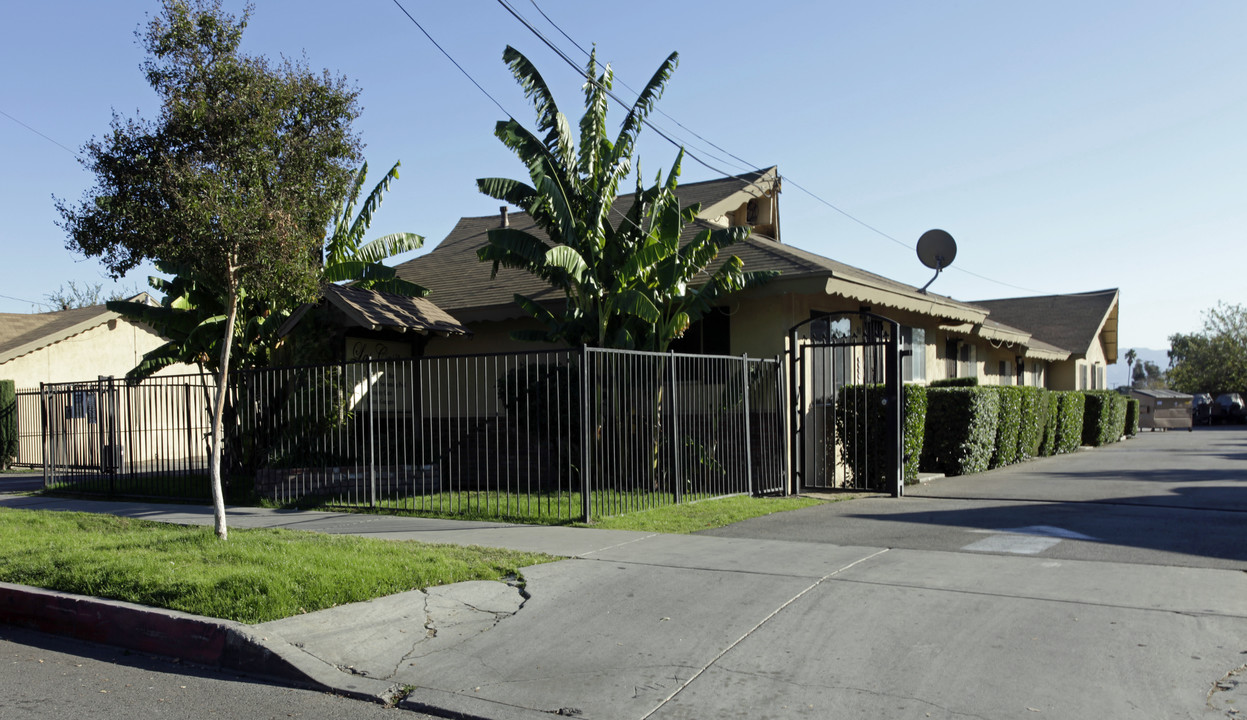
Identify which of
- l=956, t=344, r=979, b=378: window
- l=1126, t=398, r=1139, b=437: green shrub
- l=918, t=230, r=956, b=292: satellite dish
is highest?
l=918, t=230, r=956, b=292: satellite dish

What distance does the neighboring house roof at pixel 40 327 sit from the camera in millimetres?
24000

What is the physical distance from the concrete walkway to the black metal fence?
12.7 feet

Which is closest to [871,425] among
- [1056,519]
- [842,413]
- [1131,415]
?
[842,413]

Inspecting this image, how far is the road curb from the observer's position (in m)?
5.71

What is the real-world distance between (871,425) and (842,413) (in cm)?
52

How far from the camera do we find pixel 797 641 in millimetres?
5902

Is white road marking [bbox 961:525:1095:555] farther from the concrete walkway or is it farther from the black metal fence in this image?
the black metal fence

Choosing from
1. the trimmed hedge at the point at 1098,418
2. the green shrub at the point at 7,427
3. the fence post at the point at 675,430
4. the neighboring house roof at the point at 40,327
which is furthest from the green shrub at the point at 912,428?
the green shrub at the point at 7,427

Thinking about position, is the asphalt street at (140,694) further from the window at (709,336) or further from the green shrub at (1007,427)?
the green shrub at (1007,427)

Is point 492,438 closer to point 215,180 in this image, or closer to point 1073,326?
point 215,180

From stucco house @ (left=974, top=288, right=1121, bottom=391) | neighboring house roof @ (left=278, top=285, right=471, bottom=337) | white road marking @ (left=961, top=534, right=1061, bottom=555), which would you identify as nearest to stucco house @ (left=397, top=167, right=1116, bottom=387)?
neighboring house roof @ (left=278, top=285, right=471, bottom=337)

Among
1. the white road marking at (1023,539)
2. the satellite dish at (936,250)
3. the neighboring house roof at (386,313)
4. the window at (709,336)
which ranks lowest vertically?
the white road marking at (1023,539)

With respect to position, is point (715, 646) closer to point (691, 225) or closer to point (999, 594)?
point (999, 594)

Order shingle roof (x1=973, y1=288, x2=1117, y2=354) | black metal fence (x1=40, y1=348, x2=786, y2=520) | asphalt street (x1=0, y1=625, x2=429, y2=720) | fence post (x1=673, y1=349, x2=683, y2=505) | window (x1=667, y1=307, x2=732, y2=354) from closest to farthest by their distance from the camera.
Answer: asphalt street (x1=0, y1=625, x2=429, y2=720), fence post (x1=673, y1=349, x2=683, y2=505), black metal fence (x1=40, y1=348, x2=786, y2=520), window (x1=667, y1=307, x2=732, y2=354), shingle roof (x1=973, y1=288, x2=1117, y2=354)
